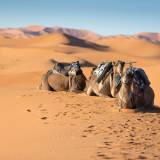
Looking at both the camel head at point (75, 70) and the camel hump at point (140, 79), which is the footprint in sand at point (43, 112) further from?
the camel head at point (75, 70)

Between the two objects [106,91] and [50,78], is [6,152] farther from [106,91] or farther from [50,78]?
[50,78]

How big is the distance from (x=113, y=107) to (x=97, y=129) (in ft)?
7.24

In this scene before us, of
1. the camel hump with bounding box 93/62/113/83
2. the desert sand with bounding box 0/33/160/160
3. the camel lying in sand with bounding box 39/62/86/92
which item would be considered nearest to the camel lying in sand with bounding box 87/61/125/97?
the camel hump with bounding box 93/62/113/83

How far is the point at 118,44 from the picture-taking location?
251 feet

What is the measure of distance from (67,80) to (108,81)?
184 centimetres

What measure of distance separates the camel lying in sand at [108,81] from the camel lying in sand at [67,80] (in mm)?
804

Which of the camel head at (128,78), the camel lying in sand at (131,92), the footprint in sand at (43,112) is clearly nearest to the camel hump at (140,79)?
the camel lying in sand at (131,92)

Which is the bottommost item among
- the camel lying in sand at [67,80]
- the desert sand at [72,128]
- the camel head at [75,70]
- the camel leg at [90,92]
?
the desert sand at [72,128]

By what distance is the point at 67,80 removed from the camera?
14.3 metres

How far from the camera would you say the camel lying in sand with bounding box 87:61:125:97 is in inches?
489

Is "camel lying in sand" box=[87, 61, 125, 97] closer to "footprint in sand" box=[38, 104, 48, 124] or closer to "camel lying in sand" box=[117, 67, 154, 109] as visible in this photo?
"camel lying in sand" box=[117, 67, 154, 109]

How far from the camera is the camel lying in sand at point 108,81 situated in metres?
12.4

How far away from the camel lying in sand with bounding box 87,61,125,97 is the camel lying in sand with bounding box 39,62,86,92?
804 millimetres

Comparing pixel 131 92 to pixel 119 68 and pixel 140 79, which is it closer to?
pixel 140 79
